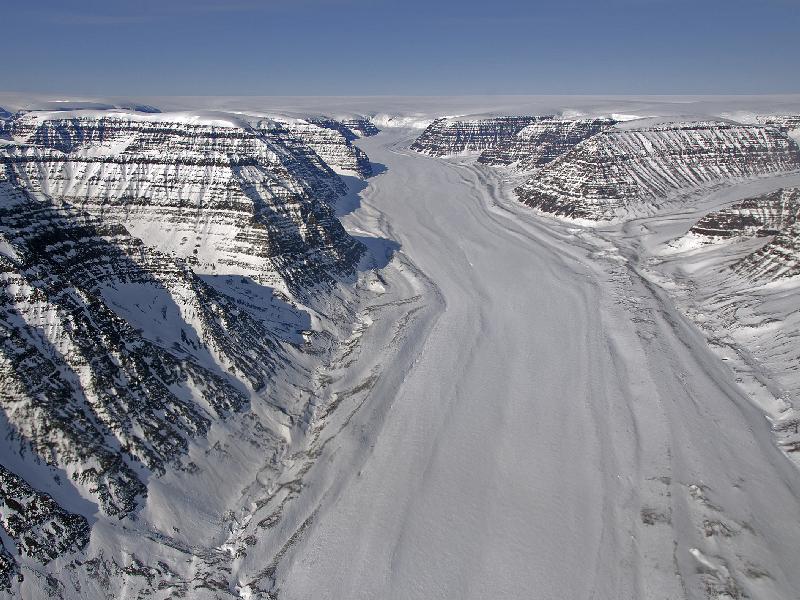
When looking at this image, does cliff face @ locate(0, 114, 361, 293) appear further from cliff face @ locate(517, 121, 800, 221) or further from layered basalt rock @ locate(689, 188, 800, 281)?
cliff face @ locate(517, 121, 800, 221)

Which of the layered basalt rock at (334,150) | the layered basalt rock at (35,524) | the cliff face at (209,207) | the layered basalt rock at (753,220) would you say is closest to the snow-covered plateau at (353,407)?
Answer: the layered basalt rock at (35,524)

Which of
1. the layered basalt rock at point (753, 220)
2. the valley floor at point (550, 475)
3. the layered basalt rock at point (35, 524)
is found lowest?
the valley floor at point (550, 475)

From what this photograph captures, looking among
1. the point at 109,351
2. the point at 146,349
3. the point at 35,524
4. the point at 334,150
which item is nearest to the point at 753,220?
the point at 146,349

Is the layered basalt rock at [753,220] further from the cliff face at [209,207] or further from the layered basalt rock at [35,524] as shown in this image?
the layered basalt rock at [35,524]

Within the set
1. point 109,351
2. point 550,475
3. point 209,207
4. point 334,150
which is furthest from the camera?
point 334,150

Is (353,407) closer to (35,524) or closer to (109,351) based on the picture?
(109,351)

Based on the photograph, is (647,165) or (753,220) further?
(647,165)
